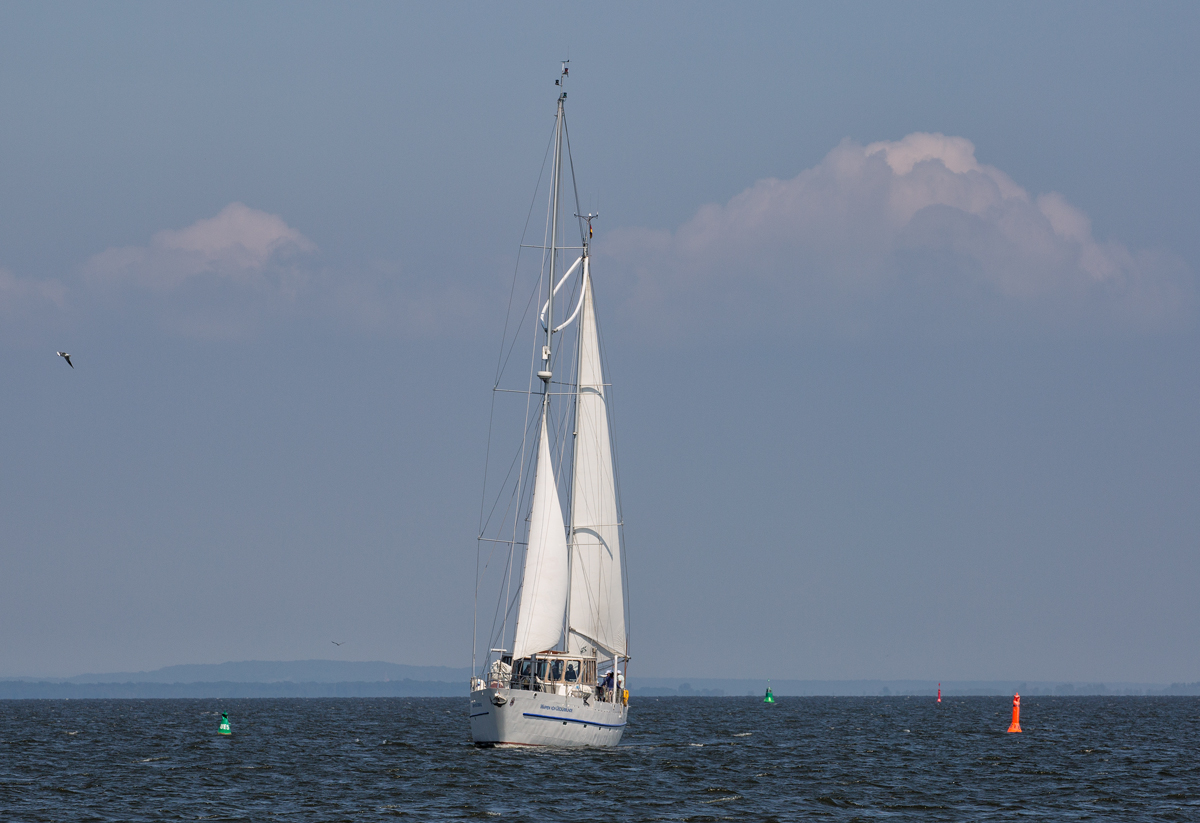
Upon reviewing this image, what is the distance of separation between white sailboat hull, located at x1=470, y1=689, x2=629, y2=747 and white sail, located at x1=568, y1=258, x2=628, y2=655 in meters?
4.49

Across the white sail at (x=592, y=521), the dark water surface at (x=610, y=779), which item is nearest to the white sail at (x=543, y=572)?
the white sail at (x=592, y=521)

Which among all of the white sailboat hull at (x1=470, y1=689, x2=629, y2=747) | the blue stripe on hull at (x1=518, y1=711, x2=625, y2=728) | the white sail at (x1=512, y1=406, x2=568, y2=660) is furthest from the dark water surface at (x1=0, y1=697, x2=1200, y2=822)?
the white sail at (x1=512, y1=406, x2=568, y2=660)

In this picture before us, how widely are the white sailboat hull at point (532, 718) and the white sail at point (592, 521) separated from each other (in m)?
4.49

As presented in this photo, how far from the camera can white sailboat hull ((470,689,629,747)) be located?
183ft

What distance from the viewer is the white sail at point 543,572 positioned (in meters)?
59.2

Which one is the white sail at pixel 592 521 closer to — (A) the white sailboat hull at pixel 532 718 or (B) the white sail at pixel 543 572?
(B) the white sail at pixel 543 572

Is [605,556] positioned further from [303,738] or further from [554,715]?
[303,738]

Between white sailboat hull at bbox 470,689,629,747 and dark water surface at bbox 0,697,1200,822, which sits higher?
white sailboat hull at bbox 470,689,629,747

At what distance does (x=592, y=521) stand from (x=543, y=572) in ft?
14.3

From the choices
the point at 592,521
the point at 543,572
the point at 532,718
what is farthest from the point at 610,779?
the point at 592,521

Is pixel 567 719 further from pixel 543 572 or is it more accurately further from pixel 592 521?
pixel 592 521

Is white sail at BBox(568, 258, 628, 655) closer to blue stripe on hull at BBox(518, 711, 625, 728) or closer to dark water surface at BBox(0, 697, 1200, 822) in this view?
blue stripe on hull at BBox(518, 711, 625, 728)

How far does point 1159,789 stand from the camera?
54156 millimetres

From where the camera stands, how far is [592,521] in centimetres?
6344
